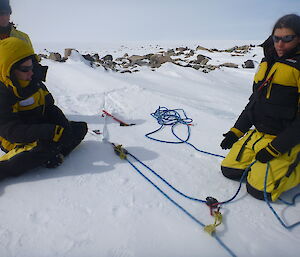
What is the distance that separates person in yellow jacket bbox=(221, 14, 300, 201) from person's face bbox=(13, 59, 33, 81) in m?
2.07

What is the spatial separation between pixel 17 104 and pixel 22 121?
7.0 inches

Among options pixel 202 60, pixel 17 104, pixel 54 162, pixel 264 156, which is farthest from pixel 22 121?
pixel 202 60

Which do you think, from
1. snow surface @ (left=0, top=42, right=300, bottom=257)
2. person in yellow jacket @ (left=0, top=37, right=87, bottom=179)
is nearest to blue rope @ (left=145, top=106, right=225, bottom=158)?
snow surface @ (left=0, top=42, right=300, bottom=257)

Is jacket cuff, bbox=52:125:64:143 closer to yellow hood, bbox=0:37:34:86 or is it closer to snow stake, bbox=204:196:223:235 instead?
yellow hood, bbox=0:37:34:86

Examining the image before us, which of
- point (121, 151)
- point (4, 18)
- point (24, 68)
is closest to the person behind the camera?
point (24, 68)

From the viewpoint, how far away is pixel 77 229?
5.73 ft

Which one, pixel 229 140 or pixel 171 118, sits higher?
pixel 229 140

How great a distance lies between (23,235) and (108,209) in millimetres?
595

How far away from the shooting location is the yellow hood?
6.96ft

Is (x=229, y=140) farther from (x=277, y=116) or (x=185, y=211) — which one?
(x=185, y=211)

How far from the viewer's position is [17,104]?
2.29 meters

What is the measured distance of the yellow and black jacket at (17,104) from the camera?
7.04ft

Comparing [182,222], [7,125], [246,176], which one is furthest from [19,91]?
[246,176]

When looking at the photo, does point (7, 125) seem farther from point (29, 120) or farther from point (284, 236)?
point (284, 236)
